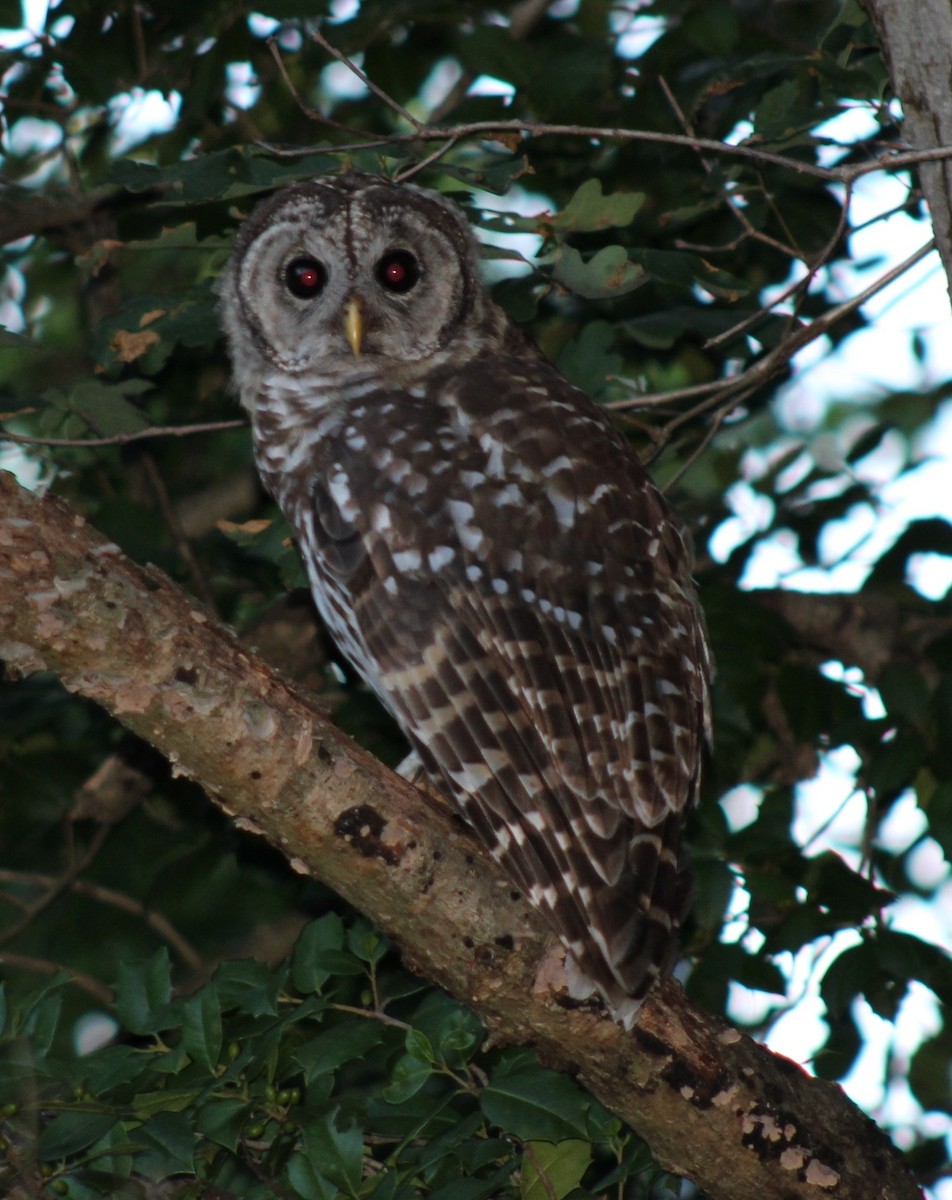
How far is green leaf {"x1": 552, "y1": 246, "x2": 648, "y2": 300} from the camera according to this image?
3346 mm

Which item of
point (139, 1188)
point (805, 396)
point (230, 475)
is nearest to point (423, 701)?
point (139, 1188)

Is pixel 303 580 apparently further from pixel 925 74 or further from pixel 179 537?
pixel 925 74

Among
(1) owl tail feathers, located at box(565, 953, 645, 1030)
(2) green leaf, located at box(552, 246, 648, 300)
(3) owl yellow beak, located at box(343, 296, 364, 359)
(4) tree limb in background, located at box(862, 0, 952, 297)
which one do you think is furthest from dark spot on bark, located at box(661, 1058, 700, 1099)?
(3) owl yellow beak, located at box(343, 296, 364, 359)

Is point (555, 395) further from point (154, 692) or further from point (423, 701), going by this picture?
point (154, 692)

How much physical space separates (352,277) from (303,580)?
0.87 m

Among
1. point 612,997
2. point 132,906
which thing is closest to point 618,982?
point 612,997

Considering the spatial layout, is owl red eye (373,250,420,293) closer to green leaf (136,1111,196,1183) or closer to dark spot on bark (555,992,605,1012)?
dark spot on bark (555,992,605,1012)

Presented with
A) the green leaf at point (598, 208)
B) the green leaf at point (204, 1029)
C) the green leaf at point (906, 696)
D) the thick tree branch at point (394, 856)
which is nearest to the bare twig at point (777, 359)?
the green leaf at point (598, 208)

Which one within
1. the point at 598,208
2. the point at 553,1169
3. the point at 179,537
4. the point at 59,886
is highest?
the point at 598,208

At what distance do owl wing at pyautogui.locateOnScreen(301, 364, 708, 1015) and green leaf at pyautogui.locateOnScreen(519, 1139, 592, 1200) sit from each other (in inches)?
15.4

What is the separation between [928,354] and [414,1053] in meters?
4.22

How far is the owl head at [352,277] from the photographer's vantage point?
392 cm

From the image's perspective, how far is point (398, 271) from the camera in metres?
4.00

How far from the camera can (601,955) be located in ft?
9.24
